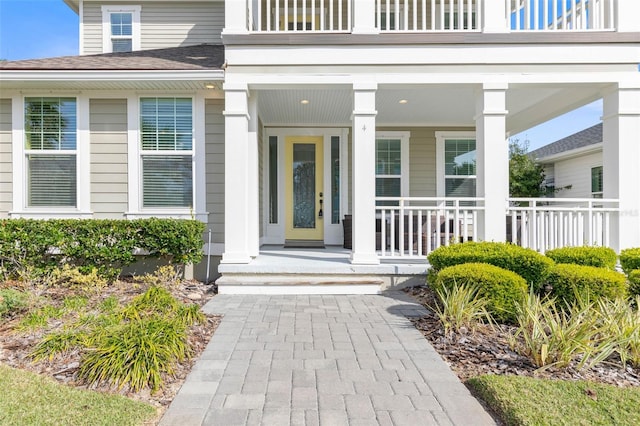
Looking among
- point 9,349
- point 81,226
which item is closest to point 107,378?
point 9,349

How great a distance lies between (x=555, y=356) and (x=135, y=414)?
9.57ft

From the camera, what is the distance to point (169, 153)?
607 cm

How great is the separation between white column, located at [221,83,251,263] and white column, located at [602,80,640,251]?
5574 millimetres

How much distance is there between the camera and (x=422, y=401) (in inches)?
91.4

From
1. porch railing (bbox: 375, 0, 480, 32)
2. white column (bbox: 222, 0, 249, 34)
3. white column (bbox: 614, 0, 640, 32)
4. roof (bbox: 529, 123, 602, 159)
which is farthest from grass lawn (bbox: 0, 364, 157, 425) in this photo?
roof (bbox: 529, 123, 602, 159)

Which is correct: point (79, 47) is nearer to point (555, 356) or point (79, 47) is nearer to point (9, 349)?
point (9, 349)

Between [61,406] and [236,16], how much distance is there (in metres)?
5.30

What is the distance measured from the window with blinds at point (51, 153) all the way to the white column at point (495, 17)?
6797 millimetres

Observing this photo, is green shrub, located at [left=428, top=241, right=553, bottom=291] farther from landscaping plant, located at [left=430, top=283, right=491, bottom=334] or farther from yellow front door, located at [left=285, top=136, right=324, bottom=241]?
yellow front door, located at [left=285, top=136, right=324, bottom=241]

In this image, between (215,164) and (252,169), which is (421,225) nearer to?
(252,169)

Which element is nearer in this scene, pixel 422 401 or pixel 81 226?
pixel 422 401

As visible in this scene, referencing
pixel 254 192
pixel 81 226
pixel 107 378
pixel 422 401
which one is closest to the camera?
pixel 422 401

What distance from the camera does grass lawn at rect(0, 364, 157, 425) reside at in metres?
2.06

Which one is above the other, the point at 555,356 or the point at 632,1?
the point at 632,1
